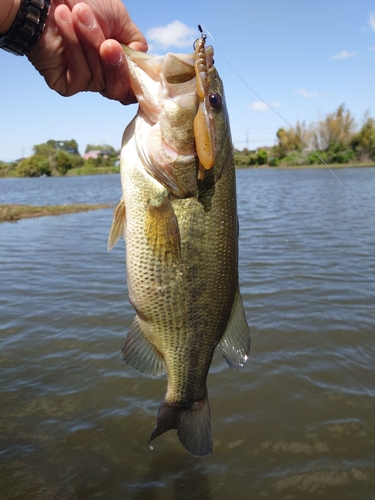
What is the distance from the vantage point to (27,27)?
7.47 feet

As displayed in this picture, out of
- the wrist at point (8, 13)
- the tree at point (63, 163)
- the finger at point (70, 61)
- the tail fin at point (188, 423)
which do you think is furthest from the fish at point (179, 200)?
the tree at point (63, 163)

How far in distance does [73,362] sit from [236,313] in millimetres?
3641

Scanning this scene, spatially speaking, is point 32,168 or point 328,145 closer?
point 328,145

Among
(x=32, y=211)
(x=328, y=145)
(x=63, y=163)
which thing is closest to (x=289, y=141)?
(x=328, y=145)

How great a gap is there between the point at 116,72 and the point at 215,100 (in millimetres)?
573

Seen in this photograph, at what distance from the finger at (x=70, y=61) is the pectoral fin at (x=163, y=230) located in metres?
0.93

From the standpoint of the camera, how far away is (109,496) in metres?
3.40

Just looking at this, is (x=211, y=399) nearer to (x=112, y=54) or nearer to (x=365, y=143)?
(x=112, y=54)

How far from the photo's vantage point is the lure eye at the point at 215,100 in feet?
7.15

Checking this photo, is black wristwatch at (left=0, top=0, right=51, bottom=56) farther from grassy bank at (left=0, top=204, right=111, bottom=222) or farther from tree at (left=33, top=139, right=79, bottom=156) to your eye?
tree at (left=33, top=139, right=79, bottom=156)

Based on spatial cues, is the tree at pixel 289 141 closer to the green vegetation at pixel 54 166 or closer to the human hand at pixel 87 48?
the green vegetation at pixel 54 166

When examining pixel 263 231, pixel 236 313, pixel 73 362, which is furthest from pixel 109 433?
pixel 263 231

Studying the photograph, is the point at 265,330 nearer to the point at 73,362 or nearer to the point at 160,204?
the point at 73,362

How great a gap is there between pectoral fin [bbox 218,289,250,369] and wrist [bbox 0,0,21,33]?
201cm
